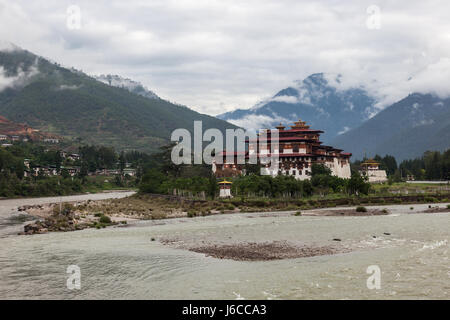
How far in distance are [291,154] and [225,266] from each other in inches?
3669

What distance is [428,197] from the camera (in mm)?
89062

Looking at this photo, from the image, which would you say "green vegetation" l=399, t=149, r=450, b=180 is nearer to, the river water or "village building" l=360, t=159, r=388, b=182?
"village building" l=360, t=159, r=388, b=182

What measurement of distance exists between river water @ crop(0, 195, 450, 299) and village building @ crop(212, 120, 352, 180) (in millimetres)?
68611

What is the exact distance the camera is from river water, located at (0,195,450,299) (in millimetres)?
26938

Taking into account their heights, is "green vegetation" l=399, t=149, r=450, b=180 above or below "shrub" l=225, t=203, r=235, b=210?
above

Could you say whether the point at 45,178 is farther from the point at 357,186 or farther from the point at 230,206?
the point at 357,186

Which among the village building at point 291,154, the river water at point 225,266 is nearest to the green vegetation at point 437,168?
the village building at point 291,154

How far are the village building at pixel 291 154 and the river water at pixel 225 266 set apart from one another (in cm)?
6861

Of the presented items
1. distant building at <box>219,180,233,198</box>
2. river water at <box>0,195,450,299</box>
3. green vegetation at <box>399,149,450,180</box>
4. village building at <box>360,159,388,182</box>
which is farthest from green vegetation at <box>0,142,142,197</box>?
green vegetation at <box>399,149,450,180</box>

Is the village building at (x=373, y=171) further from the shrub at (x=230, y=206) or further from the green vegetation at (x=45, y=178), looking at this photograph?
the green vegetation at (x=45, y=178)

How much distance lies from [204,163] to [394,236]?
113144 mm

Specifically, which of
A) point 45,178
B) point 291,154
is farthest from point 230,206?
point 45,178

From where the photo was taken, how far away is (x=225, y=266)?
3397 centimetres

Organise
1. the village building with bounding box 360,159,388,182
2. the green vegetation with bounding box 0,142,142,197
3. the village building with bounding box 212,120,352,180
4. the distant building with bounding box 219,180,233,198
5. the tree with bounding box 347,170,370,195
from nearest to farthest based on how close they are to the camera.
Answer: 1. the tree with bounding box 347,170,370,195
2. the distant building with bounding box 219,180,233,198
3. the village building with bounding box 212,120,352,180
4. the green vegetation with bounding box 0,142,142,197
5. the village building with bounding box 360,159,388,182
